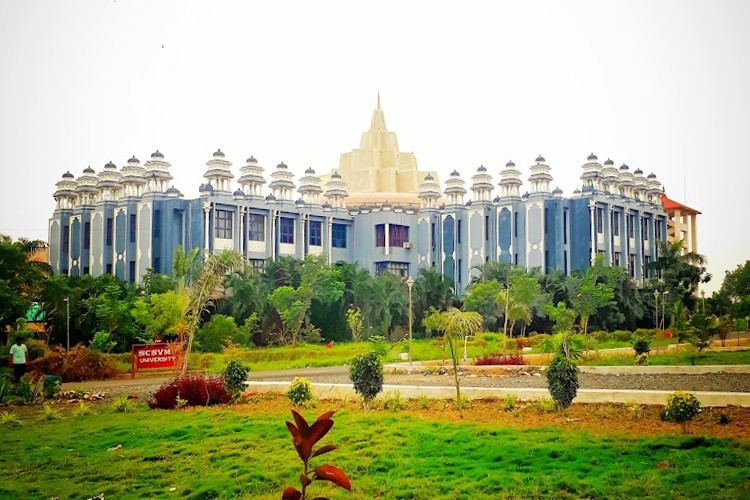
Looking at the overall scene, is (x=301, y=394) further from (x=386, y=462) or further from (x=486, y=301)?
(x=486, y=301)

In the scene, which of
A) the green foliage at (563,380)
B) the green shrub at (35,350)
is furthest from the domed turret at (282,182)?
the green foliage at (563,380)

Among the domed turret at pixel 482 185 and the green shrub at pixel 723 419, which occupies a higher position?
the domed turret at pixel 482 185

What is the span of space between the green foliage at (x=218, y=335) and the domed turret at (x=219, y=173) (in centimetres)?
1222

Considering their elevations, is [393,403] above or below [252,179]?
below

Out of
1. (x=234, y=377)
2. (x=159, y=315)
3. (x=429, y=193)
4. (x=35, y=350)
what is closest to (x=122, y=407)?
(x=234, y=377)

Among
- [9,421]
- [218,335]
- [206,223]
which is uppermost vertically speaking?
[206,223]

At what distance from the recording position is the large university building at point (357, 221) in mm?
41812

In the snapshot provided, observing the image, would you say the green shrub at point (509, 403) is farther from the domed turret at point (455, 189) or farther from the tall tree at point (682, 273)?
the domed turret at point (455, 189)

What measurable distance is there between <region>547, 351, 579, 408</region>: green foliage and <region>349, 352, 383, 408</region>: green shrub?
3.08m

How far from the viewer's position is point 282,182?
149 ft

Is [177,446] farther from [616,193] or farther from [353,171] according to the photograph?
[353,171]

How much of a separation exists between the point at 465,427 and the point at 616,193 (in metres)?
38.7

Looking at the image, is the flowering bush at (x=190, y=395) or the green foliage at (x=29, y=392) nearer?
the flowering bush at (x=190, y=395)

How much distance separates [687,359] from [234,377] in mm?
12972
